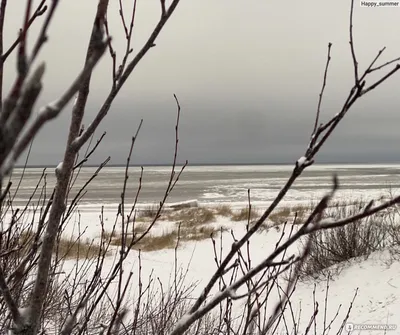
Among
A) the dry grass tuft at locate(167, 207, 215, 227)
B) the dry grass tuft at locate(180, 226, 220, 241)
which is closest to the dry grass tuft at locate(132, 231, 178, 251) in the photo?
the dry grass tuft at locate(180, 226, 220, 241)

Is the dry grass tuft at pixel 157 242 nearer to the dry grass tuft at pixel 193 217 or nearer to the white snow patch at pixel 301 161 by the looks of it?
the dry grass tuft at pixel 193 217

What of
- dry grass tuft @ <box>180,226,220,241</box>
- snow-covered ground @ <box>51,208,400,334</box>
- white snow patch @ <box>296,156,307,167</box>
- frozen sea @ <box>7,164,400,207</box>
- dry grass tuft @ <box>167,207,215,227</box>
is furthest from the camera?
frozen sea @ <box>7,164,400,207</box>

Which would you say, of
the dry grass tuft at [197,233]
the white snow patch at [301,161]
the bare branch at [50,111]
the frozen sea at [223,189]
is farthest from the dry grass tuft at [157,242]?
the bare branch at [50,111]

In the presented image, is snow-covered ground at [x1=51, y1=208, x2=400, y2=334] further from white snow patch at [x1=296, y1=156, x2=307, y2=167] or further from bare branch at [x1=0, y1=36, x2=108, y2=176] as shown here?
bare branch at [x1=0, y1=36, x2=108, y2=176]

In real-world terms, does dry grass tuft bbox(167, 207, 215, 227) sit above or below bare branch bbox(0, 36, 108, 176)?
below

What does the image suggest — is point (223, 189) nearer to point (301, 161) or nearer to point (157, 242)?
point (157, 242)

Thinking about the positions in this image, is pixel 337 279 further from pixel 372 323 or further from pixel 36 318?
pixel 36 318

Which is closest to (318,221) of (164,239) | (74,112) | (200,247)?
(74,112)

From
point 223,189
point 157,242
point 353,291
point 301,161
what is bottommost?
point 223,189

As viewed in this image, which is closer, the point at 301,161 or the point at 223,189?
the point at 301,161

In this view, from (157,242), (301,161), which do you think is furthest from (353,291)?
(157,242)

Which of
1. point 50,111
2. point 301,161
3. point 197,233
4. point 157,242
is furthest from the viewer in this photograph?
point 197,233

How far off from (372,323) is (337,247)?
112 inches

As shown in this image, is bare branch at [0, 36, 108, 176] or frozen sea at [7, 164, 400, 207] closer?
bare branch at [0, 36, 108, 176]
